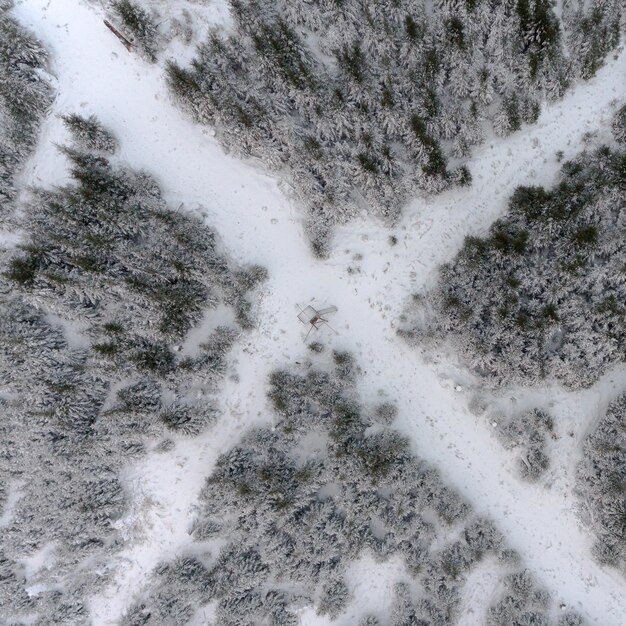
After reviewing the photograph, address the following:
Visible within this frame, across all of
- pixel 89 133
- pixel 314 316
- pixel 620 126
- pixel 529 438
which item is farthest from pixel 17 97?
pixel 529 438

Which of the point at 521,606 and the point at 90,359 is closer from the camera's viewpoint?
the point at 521,606

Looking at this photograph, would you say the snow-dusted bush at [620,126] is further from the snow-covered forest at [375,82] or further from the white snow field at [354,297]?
the snow-covered forest at [375,82]

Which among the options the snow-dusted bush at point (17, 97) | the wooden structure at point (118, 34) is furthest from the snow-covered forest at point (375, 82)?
the snow-dusted bush at point (17, 97)

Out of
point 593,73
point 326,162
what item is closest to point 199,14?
point 326,162

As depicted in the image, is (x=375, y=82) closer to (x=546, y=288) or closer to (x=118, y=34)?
(x=118, y=34)

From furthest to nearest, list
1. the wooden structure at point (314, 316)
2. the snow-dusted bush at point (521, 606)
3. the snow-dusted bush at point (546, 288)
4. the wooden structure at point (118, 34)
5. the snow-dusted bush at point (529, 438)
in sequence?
the wooden structure at point (314, 316), the wooden structure at point (118, 34), the snow-dusted bush at point (529, 438), the snow-dusted bush at point (521, 606), the snow-dusted bush at point (546, 288)

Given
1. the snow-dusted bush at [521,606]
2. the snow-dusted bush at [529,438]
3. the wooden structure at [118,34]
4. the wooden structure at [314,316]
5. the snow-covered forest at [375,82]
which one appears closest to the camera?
the snow-covered forest at [375,82]
